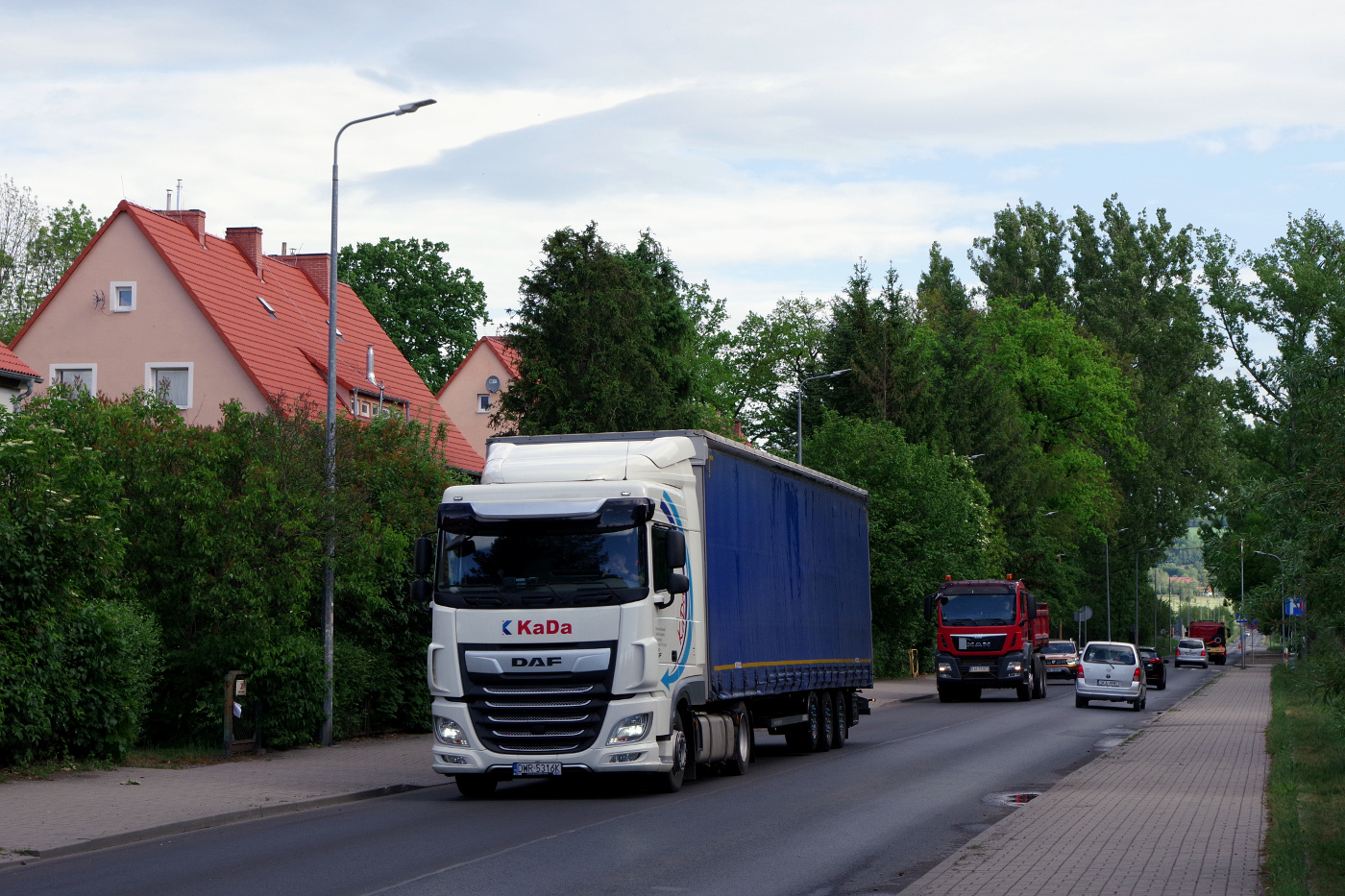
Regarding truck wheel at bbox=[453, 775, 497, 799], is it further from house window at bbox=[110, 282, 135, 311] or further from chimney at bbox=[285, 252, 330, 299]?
chimney at bbox=[285, 252, 330, 299]

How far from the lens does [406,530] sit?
2356 centimetres

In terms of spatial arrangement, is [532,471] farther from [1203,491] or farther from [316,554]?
[1203,491]

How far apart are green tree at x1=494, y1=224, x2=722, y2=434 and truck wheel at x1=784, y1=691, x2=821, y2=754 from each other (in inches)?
574

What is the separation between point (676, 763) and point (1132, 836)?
522cm

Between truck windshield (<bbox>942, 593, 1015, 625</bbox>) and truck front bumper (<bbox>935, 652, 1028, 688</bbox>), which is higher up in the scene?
truck windshield (<bbox>942, 593, 1015, 625</bbox>)

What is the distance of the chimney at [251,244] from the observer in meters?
48.3

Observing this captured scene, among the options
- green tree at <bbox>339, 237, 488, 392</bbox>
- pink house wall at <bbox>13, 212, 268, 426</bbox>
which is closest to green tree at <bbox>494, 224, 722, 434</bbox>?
pink house wall at <bbox>13, 212, 268, 426</bbox>

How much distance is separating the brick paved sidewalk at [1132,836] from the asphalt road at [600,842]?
1.58ft

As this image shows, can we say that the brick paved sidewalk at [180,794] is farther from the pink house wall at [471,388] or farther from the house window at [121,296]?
the pink house wall at [471,388]

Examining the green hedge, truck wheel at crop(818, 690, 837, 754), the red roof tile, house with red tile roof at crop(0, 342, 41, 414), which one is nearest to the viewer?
the green hedge

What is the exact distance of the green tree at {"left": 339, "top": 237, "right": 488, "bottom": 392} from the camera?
6500 cm

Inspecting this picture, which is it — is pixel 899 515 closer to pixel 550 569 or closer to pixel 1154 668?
pixel 1154 668

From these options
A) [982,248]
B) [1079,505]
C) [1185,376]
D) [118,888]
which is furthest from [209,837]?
[982,248]

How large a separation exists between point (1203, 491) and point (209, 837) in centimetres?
7564
